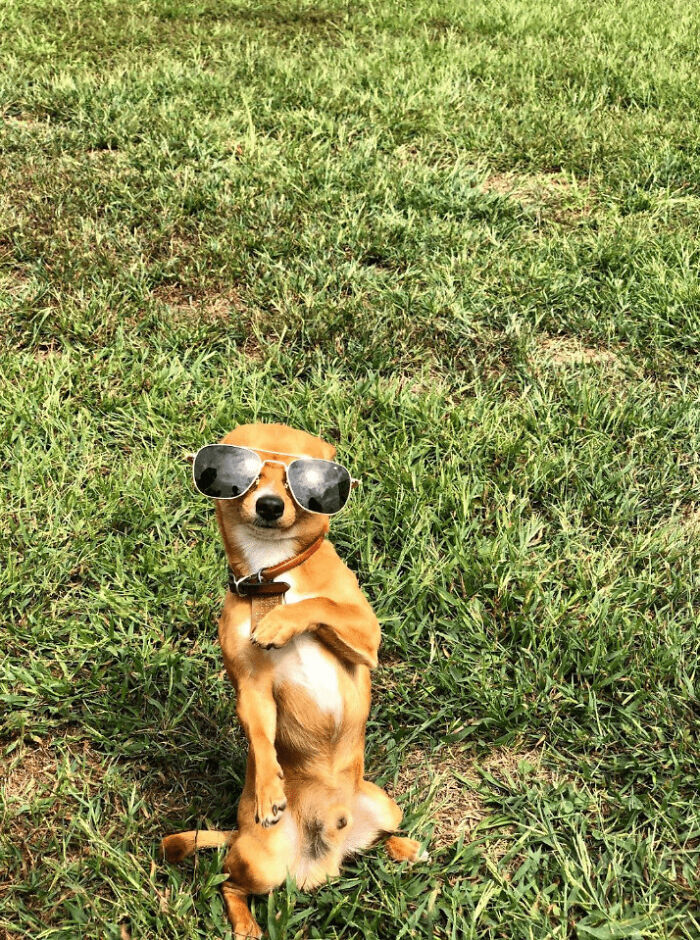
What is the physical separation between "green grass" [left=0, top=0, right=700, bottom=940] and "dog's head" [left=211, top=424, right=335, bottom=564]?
32.0 inches

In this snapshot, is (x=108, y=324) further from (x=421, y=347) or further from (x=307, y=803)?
(x=307, y=803)

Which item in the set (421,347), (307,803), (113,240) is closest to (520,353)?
(421,347)

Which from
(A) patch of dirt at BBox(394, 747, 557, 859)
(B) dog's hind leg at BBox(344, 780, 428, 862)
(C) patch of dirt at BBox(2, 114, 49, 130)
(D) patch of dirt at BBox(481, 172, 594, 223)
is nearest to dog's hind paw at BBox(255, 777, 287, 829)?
(B) dog's hind leg at BBox(344, 780, 428, 862)

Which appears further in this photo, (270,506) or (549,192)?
(549,192)

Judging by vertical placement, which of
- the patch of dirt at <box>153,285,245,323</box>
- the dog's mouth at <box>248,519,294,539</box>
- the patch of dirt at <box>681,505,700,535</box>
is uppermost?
the dog's mouth at <box>248,519,294,539</box>

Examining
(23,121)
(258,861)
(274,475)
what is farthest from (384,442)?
(23,121)

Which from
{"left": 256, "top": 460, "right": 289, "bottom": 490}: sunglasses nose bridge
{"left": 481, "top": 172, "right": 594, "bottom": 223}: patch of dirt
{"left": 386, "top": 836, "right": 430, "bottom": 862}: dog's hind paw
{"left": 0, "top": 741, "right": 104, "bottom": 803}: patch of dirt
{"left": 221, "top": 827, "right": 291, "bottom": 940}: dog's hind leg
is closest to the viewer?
{"left": 256, "top": 460, "right": 289, "bottom": 490}: sunglasses nose bridge

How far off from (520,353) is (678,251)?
1.21 metres

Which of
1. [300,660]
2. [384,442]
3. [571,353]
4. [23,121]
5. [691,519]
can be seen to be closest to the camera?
[300,660]

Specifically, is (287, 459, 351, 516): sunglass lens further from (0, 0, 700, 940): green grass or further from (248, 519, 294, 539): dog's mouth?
(0, 0, 700, 940): green grass

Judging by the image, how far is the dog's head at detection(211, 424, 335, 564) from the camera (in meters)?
1.68

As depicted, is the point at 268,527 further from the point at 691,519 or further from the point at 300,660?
the point at 691,519

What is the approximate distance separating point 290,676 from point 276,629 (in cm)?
17

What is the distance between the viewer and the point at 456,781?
249 centimetres
